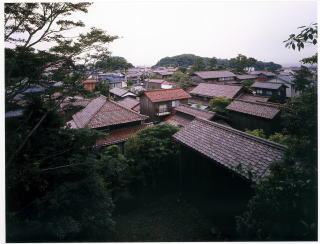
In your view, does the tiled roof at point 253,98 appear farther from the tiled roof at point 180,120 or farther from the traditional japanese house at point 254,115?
the tiled roof at point 180,120

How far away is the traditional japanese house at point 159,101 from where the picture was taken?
29.9 m

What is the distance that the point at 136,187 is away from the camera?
1238 cm

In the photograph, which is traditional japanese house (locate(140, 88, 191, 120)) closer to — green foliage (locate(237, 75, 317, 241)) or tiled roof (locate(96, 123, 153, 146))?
tiled roof (locate(96, 123, 153, 146))

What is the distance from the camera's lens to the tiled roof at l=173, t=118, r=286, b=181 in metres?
7.62

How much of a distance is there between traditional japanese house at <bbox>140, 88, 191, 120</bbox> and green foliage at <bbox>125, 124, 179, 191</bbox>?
55.3 feet

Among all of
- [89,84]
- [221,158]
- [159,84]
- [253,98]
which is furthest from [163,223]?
[159,84]

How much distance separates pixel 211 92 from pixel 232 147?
84.6 feet

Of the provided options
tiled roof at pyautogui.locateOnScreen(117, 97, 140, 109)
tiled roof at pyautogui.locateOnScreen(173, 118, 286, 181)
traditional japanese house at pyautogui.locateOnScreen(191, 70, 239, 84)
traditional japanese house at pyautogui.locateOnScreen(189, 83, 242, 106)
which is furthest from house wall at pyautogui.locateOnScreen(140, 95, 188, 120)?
traditional japanese house at pyautogui.locateOnScreen(191, 70, 239, 84)

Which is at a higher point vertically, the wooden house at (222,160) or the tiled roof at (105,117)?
the tiled roof at (105,117)

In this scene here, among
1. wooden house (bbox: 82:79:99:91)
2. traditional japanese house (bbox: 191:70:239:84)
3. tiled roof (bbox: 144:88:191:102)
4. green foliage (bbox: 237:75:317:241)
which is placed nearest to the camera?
green foliage (bbox: 237:75:317:241)

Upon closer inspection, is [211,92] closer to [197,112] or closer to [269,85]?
[269,85]

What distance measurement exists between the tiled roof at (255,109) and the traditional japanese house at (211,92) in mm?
6344

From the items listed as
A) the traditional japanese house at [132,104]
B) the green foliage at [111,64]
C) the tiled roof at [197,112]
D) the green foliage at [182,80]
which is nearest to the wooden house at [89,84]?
the green foliage at [111,64]

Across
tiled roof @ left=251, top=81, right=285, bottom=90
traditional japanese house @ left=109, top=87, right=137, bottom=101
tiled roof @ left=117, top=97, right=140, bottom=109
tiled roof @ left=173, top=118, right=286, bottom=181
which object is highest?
tiled roof @ left=251, top=81, right=285, bottom=90
